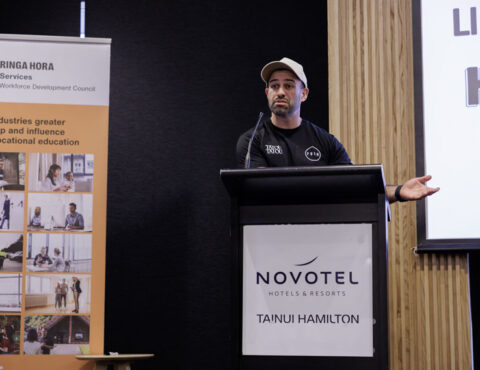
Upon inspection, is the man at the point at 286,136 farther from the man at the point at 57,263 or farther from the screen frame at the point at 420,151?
the man at the point at 57,263

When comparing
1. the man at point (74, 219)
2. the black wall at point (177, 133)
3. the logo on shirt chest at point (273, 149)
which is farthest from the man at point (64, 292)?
the logo on shirt chest at point (273, 149)

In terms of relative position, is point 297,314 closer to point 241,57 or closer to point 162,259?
point 162,259

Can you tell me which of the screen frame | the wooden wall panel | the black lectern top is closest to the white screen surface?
the screen frame

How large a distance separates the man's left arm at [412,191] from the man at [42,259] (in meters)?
1.89

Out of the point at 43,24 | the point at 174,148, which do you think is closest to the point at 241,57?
the point at 174,148

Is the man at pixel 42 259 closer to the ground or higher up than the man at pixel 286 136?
closer to the ground

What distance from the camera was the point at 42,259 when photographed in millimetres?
3301

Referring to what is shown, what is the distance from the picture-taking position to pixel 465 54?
363 cm

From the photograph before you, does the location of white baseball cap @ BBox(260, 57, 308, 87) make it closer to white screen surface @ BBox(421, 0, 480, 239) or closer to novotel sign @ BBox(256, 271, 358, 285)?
novotel sign @ BBox(256, 271, 358, 285)

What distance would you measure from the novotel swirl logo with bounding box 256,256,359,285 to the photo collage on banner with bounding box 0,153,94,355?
1.72 m

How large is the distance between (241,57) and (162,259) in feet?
4.59

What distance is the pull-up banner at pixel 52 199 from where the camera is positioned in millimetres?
3258

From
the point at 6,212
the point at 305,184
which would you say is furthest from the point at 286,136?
the point at 6,212

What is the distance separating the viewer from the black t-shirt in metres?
2.59
